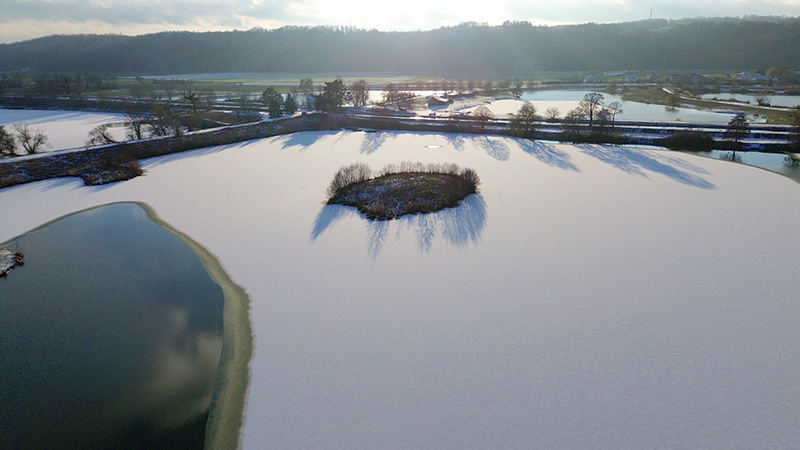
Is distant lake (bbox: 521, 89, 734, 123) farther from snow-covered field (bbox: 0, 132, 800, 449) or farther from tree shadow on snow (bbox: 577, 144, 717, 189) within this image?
snow-covered field (bbox: 0, 132, 800, 449)

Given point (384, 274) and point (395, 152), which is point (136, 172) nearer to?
point (395, 152)

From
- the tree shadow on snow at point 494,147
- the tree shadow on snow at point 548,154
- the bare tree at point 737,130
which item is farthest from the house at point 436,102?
the bare tree at point 737,130


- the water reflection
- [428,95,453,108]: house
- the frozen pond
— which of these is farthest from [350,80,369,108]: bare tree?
the water reflection

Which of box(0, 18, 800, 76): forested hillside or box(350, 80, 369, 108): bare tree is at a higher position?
box(0, 18, 800, 76): forested hillside

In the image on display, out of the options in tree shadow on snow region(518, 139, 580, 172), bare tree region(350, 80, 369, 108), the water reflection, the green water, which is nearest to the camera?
the green water

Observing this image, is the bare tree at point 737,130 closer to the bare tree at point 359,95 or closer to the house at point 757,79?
the bare tree at point 359,95

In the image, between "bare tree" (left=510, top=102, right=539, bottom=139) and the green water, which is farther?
"bare tree" (left=510, top=102, right=539, bottom=139)
